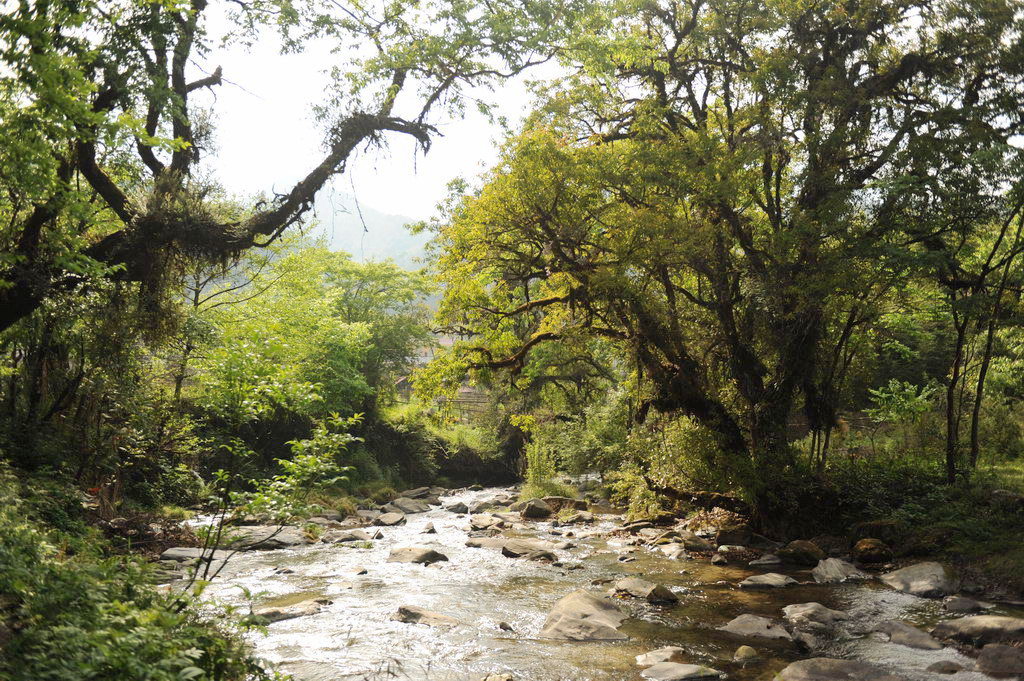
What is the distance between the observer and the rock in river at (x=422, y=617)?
8.94 meters

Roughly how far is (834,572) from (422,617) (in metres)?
6.88

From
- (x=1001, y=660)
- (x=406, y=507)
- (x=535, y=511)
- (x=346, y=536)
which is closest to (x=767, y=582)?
(x=1001, y=660)

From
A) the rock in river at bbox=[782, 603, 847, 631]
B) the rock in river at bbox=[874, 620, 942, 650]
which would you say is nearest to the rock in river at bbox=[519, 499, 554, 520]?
the rock in river at bbox=[782, 603, 847, 631]

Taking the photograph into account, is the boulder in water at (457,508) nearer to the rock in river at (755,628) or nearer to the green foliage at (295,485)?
the rock in river at (755,628)

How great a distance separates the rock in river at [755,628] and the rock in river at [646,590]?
1449 mm

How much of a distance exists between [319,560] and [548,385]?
658 inches

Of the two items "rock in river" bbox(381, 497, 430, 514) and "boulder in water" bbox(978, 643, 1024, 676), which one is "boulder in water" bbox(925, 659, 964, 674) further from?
"rock in river" bbox(381, 497, 430, 514)

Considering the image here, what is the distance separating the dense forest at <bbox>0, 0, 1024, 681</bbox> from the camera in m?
7.48

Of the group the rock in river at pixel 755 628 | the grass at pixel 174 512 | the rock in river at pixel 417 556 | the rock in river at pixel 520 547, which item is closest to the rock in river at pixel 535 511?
the rock in river at pixel 520 547

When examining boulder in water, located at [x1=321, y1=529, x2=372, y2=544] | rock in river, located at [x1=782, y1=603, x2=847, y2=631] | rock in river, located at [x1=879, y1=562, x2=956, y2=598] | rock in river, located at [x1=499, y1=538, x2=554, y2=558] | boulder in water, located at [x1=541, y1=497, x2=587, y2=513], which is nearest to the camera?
rock in river, located at [x1=782, y1=603, x2=847, y2=631]

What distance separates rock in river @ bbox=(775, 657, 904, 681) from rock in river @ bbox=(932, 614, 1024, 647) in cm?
156

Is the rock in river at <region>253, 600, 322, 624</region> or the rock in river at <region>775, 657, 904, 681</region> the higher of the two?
the rock in river at <region>253, 600, 322, 624</region>

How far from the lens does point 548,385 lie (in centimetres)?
2944

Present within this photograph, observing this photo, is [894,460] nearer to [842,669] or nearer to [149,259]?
[842,669]
